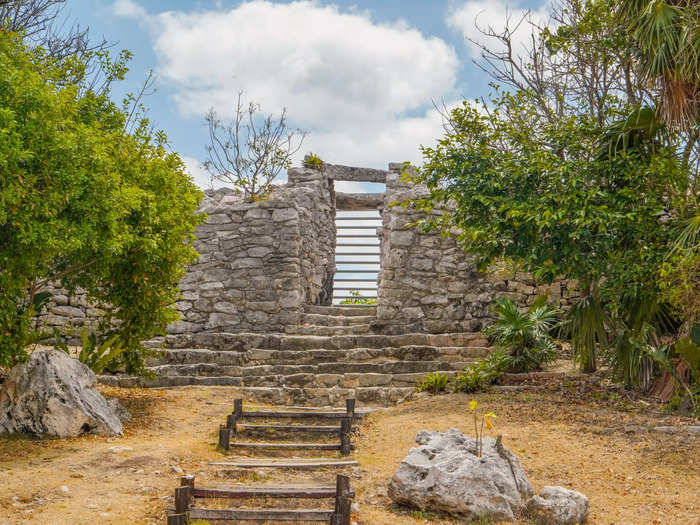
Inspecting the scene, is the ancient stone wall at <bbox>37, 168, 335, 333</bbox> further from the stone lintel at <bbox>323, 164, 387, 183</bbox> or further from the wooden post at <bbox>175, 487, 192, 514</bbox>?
the wooden post at <bbox>175, 487, 192, 514</bbox>

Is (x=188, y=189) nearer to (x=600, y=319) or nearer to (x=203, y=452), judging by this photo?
(x=203, y=452)

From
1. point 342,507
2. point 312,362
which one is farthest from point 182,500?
point 312,362

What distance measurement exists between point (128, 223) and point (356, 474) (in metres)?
3.59

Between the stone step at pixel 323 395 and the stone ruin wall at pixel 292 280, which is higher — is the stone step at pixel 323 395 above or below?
below

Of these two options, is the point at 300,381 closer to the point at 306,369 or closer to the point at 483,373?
the point at 306,369

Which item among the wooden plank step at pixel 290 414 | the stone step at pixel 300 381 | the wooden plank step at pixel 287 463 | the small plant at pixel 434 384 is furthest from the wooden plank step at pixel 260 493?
the stone step at pixel 300 381

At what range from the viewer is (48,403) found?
20.3ft

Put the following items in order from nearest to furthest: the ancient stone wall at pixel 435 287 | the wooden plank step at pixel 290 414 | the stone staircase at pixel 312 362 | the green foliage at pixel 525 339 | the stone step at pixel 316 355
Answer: the wooden plank step at pixel 290 414 < the stone staircase at pixel 312 362 < the green foliage at pixel 525 339 < the stone step at pixel 316 355 < the ancient stone wall at pixel 435 287

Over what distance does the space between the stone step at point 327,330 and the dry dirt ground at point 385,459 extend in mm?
2520

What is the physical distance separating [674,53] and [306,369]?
232 inches

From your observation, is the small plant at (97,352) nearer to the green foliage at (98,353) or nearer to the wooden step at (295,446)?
the green foliage at (98,353)

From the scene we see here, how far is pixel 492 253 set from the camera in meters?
7.95

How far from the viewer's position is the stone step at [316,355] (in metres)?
9.38

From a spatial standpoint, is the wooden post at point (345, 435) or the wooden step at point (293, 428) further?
the wooden step at point (293, 428)
